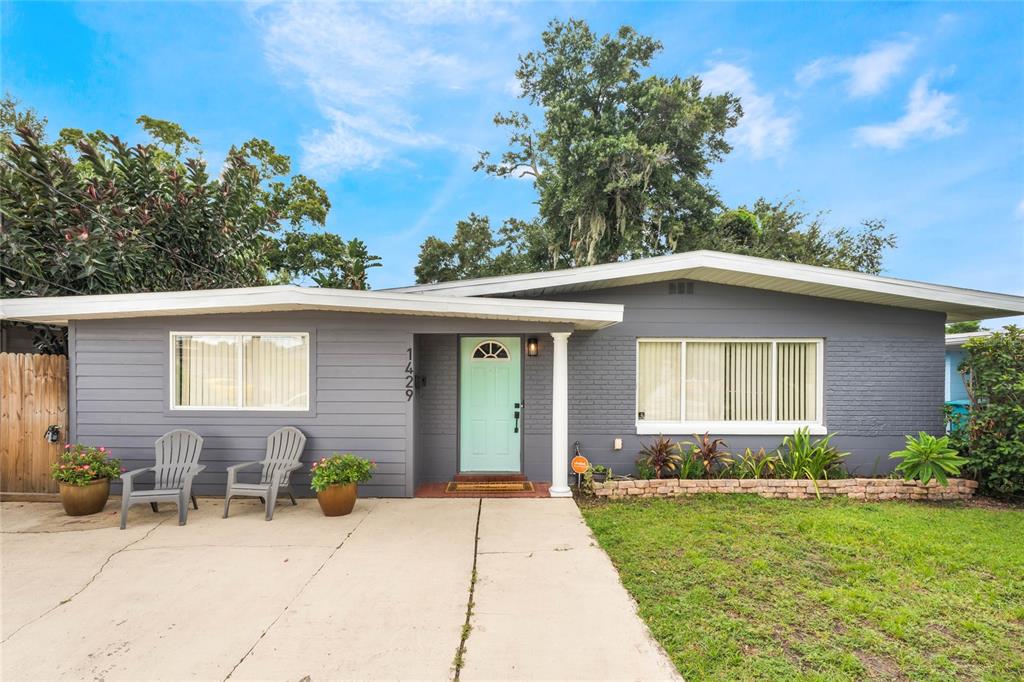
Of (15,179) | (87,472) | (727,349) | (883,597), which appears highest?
(15,179)

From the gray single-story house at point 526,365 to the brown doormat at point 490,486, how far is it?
0.31 metres

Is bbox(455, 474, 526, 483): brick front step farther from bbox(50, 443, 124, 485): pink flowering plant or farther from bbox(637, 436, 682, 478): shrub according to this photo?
bbox(50, 443, 124, 485): pink flowering plant

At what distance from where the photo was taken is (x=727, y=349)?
22.6ft

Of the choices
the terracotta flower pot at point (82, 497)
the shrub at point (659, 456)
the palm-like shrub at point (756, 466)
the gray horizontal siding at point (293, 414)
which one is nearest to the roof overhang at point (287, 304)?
the gray horizontal siding at point (293, 414)

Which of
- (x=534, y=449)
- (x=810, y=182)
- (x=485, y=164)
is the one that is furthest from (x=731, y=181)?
(x=534, y=449)

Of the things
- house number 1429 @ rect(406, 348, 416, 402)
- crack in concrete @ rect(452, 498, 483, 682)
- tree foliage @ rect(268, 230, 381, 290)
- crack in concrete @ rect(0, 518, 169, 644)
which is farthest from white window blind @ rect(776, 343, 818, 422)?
tree foliage @ rect(268, 230, 381, 290)

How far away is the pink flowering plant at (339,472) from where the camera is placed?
5.12 metres

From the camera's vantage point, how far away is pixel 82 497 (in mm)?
5195

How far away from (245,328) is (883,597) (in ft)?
22.2

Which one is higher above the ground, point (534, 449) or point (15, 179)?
point (15, 179)

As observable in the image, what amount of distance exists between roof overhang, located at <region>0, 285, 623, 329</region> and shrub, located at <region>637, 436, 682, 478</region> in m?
2.04

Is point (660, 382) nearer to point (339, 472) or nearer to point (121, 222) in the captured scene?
point (339, 472)

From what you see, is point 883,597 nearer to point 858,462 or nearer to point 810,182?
point 858,462

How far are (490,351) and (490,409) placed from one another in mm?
826
